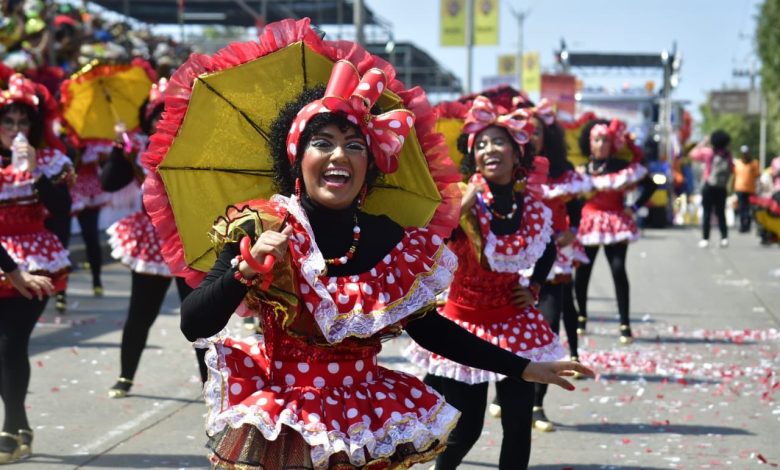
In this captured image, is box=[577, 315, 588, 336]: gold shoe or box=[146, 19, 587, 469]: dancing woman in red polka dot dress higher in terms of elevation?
box=[146, 19, 587, 469]: dancing woman in red polka dot dress

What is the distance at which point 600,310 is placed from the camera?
13.6 metres

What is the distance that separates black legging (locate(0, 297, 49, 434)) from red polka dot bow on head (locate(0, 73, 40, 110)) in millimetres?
1189

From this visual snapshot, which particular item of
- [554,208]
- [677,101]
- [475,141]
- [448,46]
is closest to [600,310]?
[554,208]

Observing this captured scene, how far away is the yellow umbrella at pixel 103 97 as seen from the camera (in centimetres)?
1007

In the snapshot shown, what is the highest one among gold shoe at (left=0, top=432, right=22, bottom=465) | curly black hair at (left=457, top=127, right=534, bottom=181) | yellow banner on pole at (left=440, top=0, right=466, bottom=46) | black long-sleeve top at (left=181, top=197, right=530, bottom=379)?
yellow banner on pole at (left=440, top=0, right=466, bottom=46)

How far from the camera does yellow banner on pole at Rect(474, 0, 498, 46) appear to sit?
3127 centimetres

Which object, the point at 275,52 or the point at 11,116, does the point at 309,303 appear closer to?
the point at 275,52

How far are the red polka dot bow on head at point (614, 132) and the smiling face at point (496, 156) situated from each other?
4.43 metres

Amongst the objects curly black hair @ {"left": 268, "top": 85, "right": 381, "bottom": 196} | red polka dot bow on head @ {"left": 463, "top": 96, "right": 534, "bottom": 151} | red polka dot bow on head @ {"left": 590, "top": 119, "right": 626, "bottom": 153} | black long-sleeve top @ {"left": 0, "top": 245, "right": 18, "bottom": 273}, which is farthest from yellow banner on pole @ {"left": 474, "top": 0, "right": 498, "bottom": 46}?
curly black hair @ {"left": 268, "top": 85, "right": 381, "bottom": 196}

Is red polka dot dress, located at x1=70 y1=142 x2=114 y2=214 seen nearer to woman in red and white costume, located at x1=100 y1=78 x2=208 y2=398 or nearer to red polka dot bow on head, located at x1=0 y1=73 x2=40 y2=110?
woman in red and white costume, located at x1=100 y1=78 x2=208 y2=398

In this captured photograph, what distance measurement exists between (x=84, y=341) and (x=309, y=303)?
24.3 ft

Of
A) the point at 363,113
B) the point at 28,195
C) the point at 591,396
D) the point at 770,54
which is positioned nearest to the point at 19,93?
the point at 28,195

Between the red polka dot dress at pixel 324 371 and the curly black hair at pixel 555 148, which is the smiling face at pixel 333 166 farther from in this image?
the curly black hair at pixel 555 148

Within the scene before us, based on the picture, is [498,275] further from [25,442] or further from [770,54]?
[770,54]
